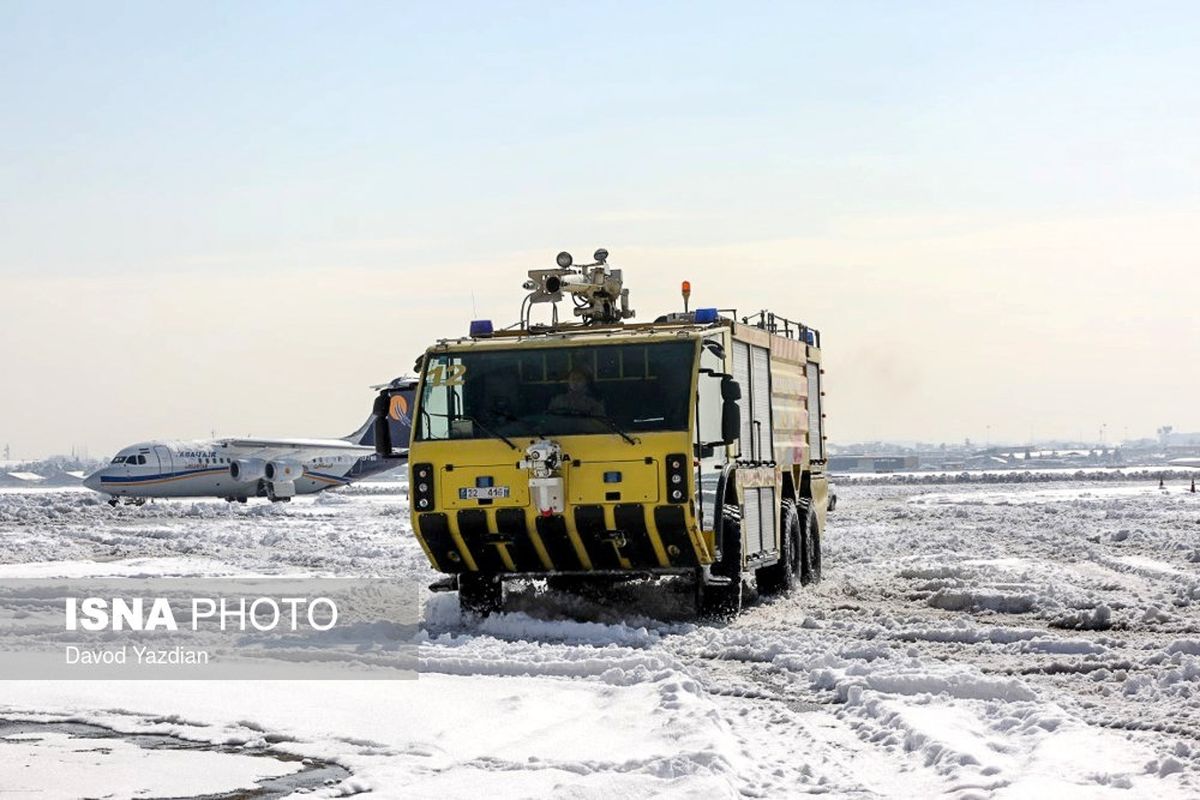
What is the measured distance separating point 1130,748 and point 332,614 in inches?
368

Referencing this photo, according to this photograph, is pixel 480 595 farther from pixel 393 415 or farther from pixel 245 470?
pixel 245 470

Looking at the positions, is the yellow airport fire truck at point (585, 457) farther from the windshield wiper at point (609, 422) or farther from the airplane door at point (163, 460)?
the airplane door at point (163, 460)

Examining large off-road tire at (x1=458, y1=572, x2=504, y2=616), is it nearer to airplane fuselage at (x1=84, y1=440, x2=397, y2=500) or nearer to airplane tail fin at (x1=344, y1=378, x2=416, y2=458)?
airplane tail fin at (x1=344, y1=378, x2=416, y2=458)

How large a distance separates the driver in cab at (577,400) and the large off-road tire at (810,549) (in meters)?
5.62

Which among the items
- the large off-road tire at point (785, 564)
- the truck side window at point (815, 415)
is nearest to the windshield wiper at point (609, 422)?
the large off-road tire at point (785, 564)

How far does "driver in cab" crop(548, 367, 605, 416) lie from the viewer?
14180 mm

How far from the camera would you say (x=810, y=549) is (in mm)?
19484

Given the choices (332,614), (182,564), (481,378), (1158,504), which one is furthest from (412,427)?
(1158,504)

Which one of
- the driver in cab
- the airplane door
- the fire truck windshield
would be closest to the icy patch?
the fire truck windshield

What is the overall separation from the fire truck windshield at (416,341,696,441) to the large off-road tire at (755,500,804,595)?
411 cm

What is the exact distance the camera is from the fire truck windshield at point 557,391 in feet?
46.1

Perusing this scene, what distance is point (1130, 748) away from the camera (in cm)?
819

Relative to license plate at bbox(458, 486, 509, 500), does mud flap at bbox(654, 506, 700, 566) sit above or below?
below

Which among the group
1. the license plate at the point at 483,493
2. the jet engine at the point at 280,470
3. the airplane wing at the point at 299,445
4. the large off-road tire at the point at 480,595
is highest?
the airplane wing at the point at 299,445
